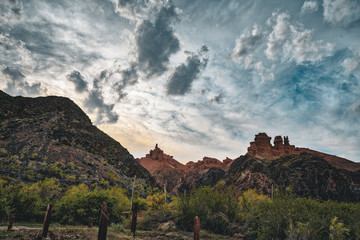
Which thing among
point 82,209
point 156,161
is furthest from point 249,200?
point 156,161

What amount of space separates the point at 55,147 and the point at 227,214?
4791 cm

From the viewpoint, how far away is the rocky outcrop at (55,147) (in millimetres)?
40981

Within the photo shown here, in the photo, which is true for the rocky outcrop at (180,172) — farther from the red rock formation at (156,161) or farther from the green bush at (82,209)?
the green bush at (82,209)

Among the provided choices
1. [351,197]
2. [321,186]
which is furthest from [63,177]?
[351,197]

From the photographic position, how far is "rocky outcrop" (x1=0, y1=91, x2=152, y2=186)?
40981 millimetres

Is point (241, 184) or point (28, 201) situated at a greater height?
point (241, 184)

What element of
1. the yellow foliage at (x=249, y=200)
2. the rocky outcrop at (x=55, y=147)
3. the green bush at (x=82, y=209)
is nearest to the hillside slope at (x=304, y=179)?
the rocky outcrop at (x=55, y=147)

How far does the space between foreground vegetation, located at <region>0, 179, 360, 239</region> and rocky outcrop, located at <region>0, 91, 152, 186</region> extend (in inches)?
820

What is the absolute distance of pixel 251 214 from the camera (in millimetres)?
16016

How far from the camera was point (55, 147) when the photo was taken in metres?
51.1

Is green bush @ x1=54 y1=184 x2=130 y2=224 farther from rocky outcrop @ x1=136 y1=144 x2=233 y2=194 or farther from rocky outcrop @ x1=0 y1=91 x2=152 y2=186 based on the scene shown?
rocky outcrop @ x1=136 y1=144 x2=233 y2=194

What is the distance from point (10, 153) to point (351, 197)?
320 feet

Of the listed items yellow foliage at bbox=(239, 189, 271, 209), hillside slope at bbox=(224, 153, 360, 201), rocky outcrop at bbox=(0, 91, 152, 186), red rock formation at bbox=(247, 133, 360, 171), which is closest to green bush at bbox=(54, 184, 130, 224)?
yellow foliage at bbox=(239, 189, 271, 209)

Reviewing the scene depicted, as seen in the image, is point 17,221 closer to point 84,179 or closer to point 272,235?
point 272,235
